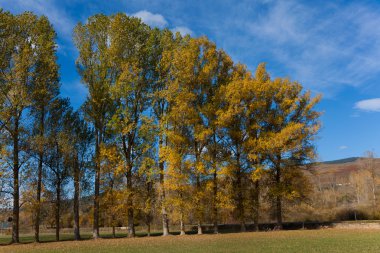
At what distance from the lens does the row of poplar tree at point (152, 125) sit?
30203 mm

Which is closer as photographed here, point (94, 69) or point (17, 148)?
point (17, 148)

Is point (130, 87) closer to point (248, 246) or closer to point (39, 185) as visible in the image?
point (39, 185)

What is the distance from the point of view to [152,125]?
31922 mm

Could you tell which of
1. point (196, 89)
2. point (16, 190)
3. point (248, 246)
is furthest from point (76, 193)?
point (248, 246)

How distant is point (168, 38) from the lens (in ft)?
116

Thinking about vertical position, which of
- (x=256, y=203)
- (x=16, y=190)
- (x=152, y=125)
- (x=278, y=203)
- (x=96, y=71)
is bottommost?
(x=278, y=203)

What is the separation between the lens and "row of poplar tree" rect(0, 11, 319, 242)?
30203mm

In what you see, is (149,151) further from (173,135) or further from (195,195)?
(195,195)

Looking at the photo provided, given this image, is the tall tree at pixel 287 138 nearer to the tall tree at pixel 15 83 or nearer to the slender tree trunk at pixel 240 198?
the slender tree trunk at pixel 240 198

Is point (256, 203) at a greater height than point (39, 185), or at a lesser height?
lesser

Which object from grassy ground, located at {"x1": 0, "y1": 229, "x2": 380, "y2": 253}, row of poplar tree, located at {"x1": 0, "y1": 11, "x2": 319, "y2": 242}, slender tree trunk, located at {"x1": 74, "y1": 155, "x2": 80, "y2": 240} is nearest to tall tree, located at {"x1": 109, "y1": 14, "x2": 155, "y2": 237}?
row of poplar tree, located at {"x1": 0, "y1": 11, "x2": 319, "y2": 242}

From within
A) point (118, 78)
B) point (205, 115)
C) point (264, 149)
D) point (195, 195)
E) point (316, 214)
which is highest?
point (118, 78)

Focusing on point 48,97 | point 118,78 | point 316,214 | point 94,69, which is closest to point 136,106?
point 118,78

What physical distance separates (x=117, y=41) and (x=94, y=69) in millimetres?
3309
